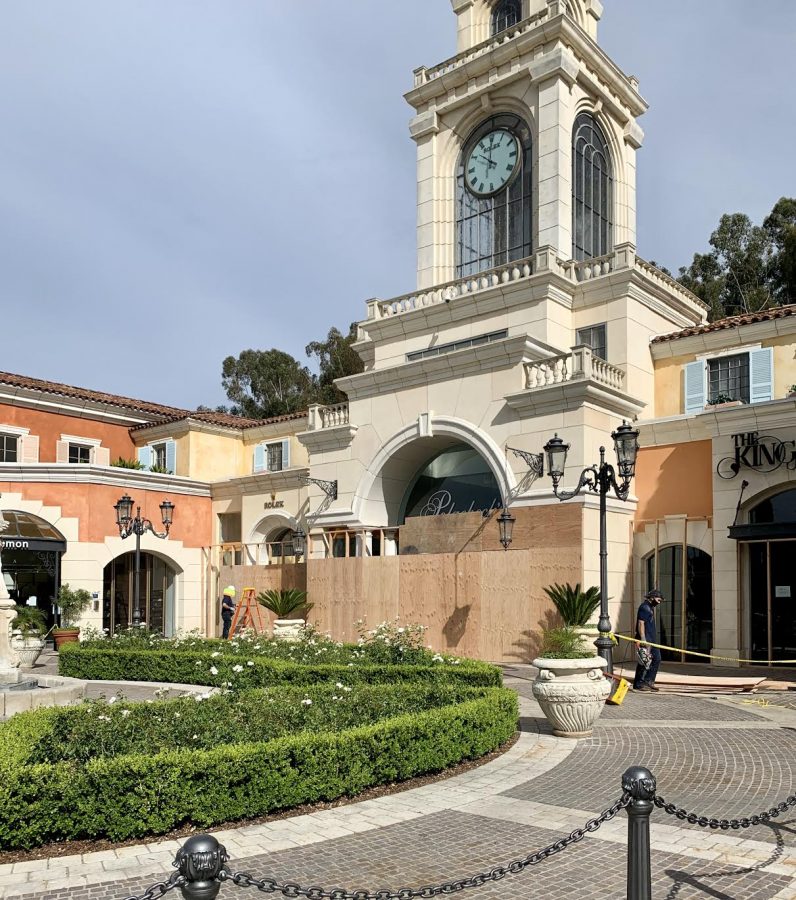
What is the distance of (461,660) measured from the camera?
1545 cm

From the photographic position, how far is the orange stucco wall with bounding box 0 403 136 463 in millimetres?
34125

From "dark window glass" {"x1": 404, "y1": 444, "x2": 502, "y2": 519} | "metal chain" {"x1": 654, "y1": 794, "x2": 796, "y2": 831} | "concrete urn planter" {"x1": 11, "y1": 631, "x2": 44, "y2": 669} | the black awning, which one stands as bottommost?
"concrete urn planter" {"x1": 11, "y1": 631, "x2": 44, "y2": 669}

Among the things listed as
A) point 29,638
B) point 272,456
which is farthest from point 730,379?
point 29,638

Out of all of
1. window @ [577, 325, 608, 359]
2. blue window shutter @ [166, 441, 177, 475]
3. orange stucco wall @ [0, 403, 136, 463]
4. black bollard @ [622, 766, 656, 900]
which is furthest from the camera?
blue window shutter @ [166, 441, 177, 475]

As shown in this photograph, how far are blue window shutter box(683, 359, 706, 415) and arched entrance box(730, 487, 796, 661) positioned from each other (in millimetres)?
4141

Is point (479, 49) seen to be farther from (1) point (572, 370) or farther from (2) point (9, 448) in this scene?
(2) point (9, 448)

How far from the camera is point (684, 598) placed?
22.6 meters

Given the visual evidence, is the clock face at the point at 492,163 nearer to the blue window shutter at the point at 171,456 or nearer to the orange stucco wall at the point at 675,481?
the orange stucco wall at the point at 675,481

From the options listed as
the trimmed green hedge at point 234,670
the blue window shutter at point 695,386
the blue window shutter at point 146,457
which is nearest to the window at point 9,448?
the blue window shutter at point 146,457

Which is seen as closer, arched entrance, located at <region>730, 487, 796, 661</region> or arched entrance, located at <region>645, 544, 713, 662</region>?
arched entrance, located at <region>730, 487, 796, 661</region>

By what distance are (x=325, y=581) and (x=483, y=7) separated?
73.6ft

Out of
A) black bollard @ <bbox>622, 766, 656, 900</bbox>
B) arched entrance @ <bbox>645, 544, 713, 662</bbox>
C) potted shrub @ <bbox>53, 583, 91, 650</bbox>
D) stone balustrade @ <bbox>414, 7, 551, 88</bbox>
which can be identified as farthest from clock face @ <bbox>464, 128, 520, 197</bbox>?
black bollard @ <bbox>622, 766, 656, 900</bbox>

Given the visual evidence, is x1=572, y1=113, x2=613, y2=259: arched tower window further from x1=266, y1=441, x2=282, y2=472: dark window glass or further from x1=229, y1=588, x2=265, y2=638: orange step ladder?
x1=229, y1=588, x2=265, y2=638: orange step ladder

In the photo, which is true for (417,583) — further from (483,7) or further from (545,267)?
(483,7)
